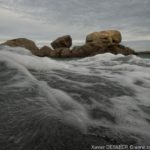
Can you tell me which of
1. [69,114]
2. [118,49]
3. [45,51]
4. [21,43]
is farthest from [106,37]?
[69,114]

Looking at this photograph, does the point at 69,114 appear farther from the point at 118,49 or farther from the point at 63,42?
the point at 63,42

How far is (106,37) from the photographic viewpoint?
34188 millimetres

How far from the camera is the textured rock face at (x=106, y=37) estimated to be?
3393 cm

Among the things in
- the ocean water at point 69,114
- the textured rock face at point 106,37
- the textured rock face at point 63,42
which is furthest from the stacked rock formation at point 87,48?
the ocean water at point 69,114

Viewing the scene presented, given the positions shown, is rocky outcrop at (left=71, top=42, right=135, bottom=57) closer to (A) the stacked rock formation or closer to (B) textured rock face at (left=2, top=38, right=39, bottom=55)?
(A) the stacked rock formation

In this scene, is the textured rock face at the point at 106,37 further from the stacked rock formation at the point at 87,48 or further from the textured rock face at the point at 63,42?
the textured rock face at the point at 63,42

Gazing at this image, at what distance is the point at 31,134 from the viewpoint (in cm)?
166

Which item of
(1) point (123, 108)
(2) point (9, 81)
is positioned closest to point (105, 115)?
(1) point (123, 108)

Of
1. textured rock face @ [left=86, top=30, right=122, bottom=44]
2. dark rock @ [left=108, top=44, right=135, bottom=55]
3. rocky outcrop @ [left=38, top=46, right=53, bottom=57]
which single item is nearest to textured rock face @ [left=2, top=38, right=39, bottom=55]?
rocky outcrop @ [left=38, top=46, right=53, bottom=57]

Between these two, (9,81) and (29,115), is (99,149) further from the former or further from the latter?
(9,81)

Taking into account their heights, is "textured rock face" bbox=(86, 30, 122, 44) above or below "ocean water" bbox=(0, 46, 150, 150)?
above

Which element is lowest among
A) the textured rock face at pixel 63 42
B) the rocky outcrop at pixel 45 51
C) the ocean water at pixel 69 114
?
the rocky outcrop at pixel 45 51

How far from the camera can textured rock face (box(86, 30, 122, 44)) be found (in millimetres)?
33934

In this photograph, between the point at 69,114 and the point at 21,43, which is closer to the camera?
the point at 69,114
